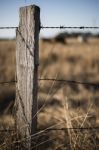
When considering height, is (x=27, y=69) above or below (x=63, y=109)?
above

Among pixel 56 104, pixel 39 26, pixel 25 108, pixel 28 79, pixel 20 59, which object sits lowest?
pixel 56 104

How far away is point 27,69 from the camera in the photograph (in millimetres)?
2281

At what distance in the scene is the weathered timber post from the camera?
7.30ft

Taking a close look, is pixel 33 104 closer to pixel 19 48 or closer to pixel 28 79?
pixel 28 79

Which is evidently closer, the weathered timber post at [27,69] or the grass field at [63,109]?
the weathered timber post at [27,69]

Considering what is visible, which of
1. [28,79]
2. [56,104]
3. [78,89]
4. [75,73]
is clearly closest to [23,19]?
[28,79]

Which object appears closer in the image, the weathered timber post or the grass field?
the weathered timber post

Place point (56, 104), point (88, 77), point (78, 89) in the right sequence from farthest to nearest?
point (88, 77) < point (78, 89) < point (56, 104)

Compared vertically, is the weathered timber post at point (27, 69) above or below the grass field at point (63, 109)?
above

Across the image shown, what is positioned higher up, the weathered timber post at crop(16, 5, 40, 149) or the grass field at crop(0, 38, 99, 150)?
the weathered timber post at crop(16, 5, 40, 149)

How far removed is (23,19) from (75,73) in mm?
6959

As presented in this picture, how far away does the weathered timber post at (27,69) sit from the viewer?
2227 mm

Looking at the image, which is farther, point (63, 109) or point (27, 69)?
point (63, 109)

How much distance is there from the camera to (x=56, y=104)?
5445 millimetres
